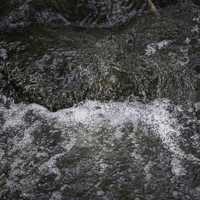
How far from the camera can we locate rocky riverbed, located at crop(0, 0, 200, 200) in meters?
4.25

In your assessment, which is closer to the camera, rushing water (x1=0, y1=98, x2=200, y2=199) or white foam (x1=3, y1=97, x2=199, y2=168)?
rushing water (x1=0, y1=98, x2=200, y2=199)

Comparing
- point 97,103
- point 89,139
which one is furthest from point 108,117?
point 89,139

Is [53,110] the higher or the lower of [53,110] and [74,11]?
the lower

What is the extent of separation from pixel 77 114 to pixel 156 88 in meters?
0.99

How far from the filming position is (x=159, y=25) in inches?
245

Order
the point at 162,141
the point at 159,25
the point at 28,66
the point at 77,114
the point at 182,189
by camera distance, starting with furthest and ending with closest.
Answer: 1. the point at 159,25
2. the point at 28,66
3. the point at 77,114
4. the point at 162,141
5. the point at 182,189

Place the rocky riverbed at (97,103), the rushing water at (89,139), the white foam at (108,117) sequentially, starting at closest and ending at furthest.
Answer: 1. the rocky riverbed at (97,103)
2. the rushing water at (89,139)
3. the white foam at (108,117)

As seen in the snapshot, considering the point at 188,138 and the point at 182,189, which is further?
the point at 188,138

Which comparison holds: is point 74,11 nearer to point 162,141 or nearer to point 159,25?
point 159,25

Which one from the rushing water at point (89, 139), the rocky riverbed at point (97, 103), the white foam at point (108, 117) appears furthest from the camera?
the white foam at point (108, 117)

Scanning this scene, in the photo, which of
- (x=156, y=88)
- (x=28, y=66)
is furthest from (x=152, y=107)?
(x=28, y=66)

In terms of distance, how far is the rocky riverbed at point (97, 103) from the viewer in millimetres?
4254

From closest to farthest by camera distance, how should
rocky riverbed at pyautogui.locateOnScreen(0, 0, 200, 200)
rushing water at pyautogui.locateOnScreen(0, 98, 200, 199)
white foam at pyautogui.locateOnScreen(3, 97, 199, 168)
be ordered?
1. rocky riverbed at pyautogui.locateOnScreen(0, 0, 200, 200)
2. rushing water at pyautogui.locateOnScreen(0, 98, 200, 199)
3. white foam at pyautogui.locateOnScreen(3, 97, 199, 168)

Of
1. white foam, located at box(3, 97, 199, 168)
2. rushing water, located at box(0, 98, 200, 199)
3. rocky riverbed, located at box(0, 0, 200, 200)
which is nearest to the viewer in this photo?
rocky riverbed, located at box(0, 0, 200, 200)
